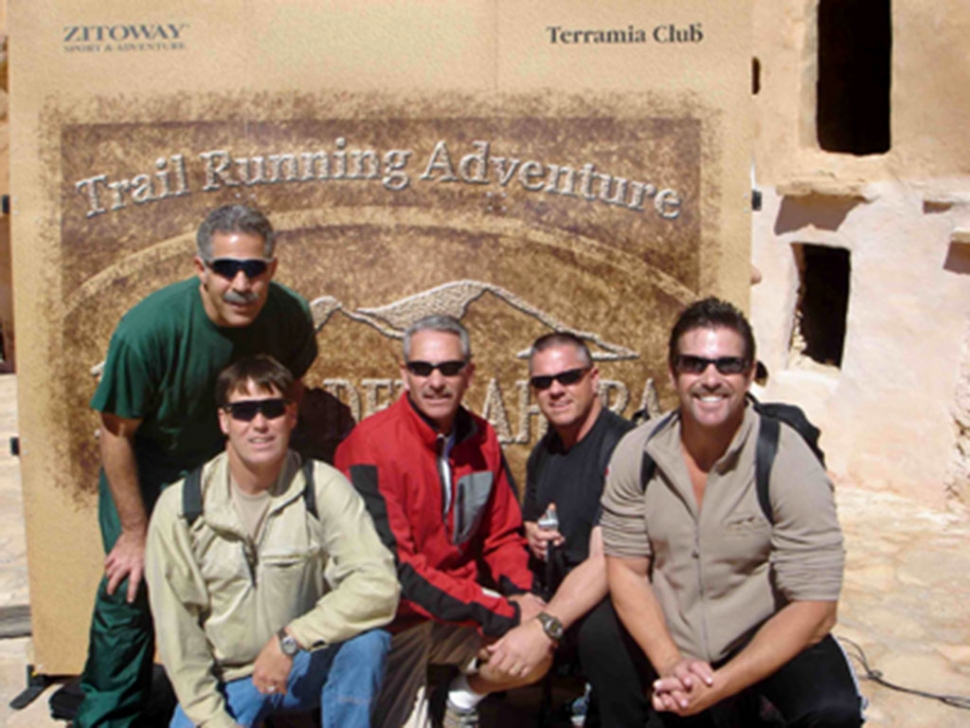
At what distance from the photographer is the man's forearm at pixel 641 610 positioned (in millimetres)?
3199

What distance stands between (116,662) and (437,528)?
3.93ft

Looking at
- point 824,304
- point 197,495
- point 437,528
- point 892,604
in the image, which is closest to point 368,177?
point 437,528

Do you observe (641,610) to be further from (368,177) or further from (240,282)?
(368,177)

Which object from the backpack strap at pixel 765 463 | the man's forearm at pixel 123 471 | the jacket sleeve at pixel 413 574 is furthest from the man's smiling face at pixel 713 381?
the man's forearm at pixel 123 471

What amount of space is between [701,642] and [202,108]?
108 inches

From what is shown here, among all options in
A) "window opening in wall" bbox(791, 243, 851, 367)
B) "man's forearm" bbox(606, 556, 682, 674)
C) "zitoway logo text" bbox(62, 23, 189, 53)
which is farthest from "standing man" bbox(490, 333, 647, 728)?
"window opening in wall" bbox(791, 243, 851, 367)

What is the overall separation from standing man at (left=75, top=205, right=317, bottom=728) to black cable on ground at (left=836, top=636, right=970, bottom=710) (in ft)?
9.56

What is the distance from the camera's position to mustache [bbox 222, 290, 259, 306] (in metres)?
3.47

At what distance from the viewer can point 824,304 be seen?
9.05 meters

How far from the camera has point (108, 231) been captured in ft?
13.8

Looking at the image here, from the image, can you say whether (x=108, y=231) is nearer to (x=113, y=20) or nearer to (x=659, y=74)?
(x=113, y=20)

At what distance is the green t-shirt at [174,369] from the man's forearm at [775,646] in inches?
74.2

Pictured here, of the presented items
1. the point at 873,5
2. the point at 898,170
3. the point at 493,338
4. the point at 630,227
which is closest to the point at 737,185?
the point at 630,227

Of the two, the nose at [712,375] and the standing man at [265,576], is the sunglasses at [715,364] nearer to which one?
the nose at [712,375]
